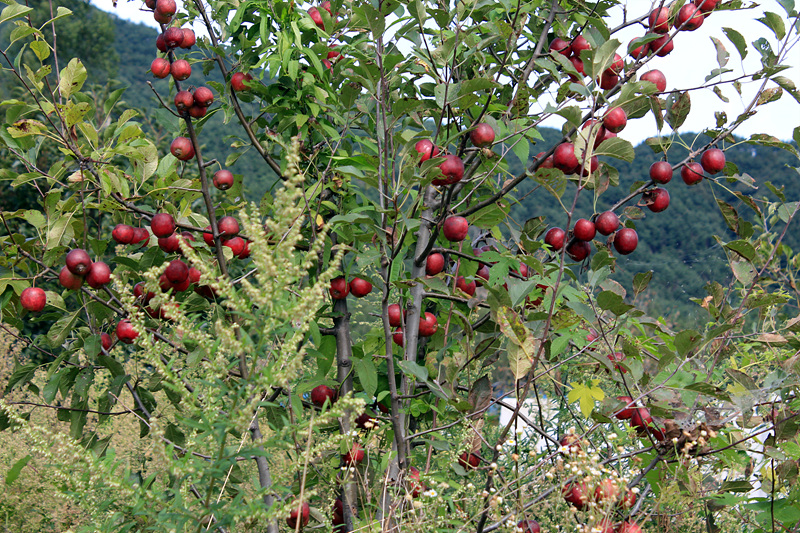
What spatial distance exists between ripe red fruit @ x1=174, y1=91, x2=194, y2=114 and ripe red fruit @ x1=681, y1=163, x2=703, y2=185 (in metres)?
1.34

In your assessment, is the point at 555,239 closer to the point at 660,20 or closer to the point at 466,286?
the point at 466,286

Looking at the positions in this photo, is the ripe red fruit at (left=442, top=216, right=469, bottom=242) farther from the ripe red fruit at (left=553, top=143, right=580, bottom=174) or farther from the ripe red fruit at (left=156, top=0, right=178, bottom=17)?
the ripe red fruit at (left=156, top=0, right=178, bottom=17)

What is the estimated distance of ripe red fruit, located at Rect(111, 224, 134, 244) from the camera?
1612mm

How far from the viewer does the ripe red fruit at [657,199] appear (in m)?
1.52

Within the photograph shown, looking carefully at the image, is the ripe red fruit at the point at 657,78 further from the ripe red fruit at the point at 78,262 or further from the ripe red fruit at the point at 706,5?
the ripe red fruit at the point at 78,262

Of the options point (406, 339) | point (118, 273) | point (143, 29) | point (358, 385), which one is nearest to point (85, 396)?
point (118, 273)

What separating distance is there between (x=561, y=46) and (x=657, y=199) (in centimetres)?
58

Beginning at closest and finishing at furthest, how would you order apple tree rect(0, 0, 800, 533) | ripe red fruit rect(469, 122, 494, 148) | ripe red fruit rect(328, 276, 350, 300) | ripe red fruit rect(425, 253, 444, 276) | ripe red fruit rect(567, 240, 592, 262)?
apple tree rect(0, 0, 800, 533) → ripe red fruit rect(469, 122, 494, 148) → ripe red fruit rect(567, 240, 592, 262) → ripe red fruit rect(425, 253, 444, 276) → ripe red fruit rect(328, 276, 350, 300)

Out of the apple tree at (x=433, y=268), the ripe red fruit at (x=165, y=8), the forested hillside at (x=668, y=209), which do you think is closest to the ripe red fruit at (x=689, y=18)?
the apple tree at (x=433, y=268)

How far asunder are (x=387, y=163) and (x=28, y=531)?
2367 mm

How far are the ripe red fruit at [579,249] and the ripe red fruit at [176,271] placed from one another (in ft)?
3.41

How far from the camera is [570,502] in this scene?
4.99 ft

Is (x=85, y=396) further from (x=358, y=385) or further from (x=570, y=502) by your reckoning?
(x=570, y=502)

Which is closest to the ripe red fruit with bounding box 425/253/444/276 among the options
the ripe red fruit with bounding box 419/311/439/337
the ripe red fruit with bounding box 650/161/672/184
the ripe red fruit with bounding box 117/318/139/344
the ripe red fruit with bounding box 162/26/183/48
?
the ripe red fruit with bounding box 419/311/439/337
